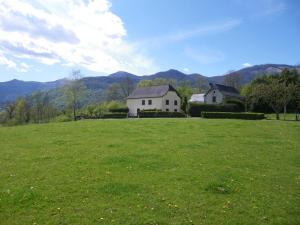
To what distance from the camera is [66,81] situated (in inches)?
3214

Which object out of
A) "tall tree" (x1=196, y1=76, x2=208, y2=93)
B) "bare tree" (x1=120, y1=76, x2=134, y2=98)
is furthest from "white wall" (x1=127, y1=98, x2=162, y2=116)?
"tall tree" (x1=196, y1=76, x2=208, y2=93)

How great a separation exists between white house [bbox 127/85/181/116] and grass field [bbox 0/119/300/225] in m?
62.8

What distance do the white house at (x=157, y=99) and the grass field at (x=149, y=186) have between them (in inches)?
2471

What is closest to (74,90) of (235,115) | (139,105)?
(139,105)

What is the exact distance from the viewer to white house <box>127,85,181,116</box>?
79688 millimetres

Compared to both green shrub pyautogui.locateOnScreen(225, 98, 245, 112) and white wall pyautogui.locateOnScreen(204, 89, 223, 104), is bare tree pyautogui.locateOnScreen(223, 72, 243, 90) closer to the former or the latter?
white wall pyautogui.locateOnScreen(204, 89, 223, 104)

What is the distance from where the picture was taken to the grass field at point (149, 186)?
7535 millimetres

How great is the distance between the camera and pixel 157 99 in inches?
3164

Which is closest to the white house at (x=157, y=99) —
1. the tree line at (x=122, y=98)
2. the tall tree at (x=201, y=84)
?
the tree line at (x=122, y=98)

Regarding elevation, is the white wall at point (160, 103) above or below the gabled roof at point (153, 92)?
below

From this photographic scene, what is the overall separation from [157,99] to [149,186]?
70861 mm

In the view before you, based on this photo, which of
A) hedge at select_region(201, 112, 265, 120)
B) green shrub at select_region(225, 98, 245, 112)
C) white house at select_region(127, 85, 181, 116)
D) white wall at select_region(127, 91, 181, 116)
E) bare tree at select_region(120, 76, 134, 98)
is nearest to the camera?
hedge at select_region(201, 112, 265, 120)

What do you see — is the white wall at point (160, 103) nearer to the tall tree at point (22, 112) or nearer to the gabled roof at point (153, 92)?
the gabled roof at point (153, 92)

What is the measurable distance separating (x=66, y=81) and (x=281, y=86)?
181 ft
